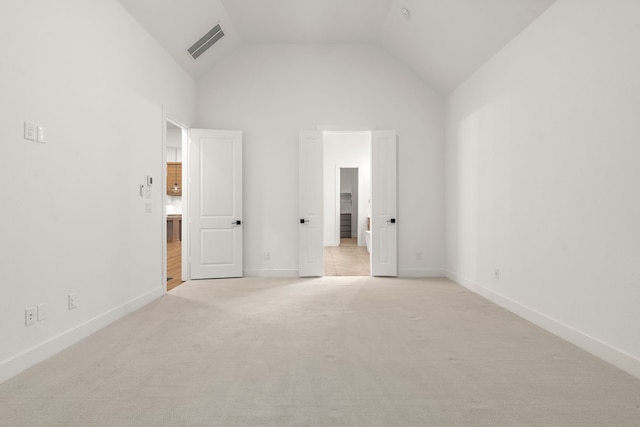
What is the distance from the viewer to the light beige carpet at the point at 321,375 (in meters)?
1.88

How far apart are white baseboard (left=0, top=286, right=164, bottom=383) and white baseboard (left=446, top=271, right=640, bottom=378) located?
155 inches

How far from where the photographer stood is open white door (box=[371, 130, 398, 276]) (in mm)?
5664

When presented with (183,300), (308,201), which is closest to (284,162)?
(308,201)

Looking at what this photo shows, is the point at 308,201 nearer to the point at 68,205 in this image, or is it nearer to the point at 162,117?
the point at 162,117

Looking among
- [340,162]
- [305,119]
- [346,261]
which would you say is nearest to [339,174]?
[340,162]

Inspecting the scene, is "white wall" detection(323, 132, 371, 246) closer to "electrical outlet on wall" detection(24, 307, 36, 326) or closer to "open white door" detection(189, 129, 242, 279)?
"open white door" detection(189, 129, 242, 279)

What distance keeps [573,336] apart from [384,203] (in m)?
3.17

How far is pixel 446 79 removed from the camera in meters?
5.27

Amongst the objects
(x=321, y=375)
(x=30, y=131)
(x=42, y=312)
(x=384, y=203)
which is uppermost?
(x=30, y=131)

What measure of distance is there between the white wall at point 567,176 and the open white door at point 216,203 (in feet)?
11.2

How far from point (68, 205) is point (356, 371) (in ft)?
8.21

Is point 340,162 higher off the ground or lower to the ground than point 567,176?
higher

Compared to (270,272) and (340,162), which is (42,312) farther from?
(340,162)

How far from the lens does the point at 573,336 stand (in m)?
2.91
